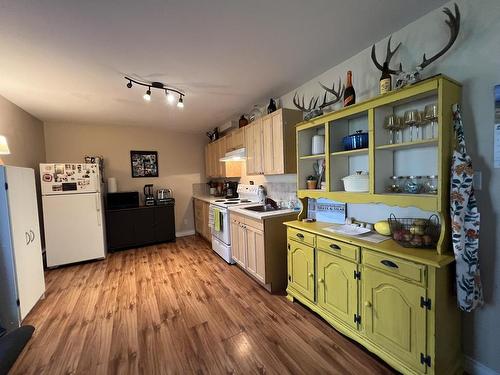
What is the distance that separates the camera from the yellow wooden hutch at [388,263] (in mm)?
1376

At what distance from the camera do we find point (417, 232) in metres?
1.57

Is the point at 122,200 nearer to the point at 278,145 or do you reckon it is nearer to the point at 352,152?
the point at 278,145

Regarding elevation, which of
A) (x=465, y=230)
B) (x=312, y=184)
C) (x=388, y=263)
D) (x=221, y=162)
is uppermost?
(x=221, y=162)

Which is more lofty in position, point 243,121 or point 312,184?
point 243,121

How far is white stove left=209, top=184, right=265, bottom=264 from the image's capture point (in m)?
3.52

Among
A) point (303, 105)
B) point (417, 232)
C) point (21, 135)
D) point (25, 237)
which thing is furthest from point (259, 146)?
point (21, 135)

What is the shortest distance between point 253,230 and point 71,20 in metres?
2.45

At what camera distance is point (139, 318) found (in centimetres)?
225

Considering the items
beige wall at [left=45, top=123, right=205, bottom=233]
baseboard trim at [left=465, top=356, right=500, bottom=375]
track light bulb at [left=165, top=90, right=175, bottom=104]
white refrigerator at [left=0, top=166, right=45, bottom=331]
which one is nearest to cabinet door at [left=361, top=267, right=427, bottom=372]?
baseboard trim at [left=465, top=356, right=500, bottom=375]

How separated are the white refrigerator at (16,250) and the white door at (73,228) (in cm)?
120

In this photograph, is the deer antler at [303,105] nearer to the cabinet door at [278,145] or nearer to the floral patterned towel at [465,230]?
the cabinet door at [278,145]

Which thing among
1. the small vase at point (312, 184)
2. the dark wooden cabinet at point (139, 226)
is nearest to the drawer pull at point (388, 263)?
the small vase at point (312, 184)

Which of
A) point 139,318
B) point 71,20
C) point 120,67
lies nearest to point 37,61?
point 120,67

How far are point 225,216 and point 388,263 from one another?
2.38 m
